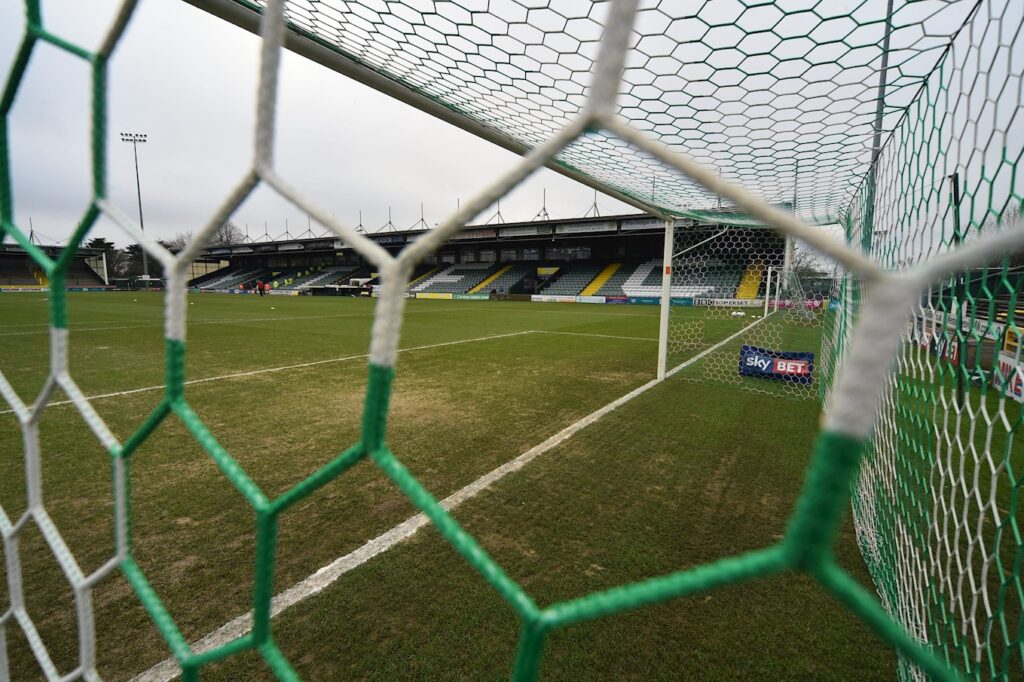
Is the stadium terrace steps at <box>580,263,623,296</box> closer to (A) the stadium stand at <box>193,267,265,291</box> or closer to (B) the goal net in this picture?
(B) the goal net

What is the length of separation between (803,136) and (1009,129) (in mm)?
1308

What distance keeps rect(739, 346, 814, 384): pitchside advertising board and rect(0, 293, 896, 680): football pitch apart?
22.9 inches

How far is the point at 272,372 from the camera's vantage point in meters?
5.03

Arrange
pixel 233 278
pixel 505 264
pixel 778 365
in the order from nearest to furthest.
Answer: pixel 778 365, pixel 505 264, pixel 233 278

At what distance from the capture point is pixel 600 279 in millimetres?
26688

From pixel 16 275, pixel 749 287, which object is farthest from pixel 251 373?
pixel 16 275

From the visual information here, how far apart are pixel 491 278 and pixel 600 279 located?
23.0ft

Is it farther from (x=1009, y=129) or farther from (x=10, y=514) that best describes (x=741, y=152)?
(x=10, y=514)

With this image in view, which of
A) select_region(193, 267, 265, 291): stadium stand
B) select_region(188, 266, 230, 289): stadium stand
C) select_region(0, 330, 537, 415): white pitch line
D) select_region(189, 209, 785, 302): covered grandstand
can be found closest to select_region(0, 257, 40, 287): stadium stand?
select_region(188, 266, 230, 289): stadium stand

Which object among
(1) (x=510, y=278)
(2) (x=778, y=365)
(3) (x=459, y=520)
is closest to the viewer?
(3) (x=459, y=520)

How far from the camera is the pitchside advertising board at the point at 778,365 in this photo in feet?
15.3

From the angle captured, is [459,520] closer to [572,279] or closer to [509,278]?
[572,279]

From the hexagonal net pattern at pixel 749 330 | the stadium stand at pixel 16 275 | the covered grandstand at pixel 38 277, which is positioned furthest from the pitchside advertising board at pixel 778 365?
the stadium stand at pixel 16 275

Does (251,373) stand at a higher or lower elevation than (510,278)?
lower
